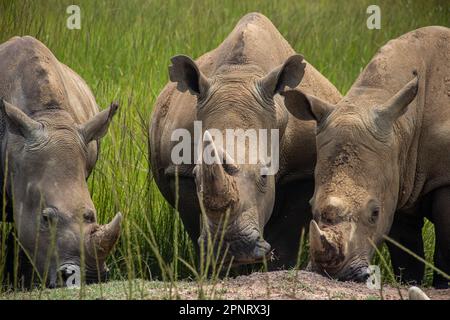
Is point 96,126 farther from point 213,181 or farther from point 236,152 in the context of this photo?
point 213,181

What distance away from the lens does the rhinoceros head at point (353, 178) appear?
7.79m

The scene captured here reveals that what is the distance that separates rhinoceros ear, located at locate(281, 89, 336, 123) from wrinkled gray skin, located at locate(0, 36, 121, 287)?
3.97 ft

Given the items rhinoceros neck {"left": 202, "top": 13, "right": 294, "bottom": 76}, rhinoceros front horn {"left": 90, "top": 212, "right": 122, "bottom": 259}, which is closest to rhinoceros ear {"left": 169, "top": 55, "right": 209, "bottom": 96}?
rhinoceros neck {"left": 202, "top": 13, "right": 294, "bottom": 76}

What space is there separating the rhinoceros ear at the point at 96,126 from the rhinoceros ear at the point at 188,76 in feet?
1.52

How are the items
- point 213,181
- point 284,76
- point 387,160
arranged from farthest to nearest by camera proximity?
point 284,76, point 387,160, point 213,181

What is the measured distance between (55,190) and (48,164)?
0.72 feet

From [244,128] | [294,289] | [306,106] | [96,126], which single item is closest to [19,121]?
[96,126]

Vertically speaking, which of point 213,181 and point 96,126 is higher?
point 96,126

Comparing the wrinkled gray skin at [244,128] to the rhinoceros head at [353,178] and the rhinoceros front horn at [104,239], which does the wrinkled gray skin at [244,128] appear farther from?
the rhinoceros front horn at [104,239]

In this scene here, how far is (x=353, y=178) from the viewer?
26.3 ft

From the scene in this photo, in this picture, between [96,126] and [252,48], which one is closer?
[96,126]

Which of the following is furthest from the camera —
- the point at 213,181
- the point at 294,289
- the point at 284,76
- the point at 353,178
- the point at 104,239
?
the point at 284,76

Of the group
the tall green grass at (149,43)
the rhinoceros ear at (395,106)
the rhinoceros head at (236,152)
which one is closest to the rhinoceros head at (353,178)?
the rhinoceros ear at (395,106)
